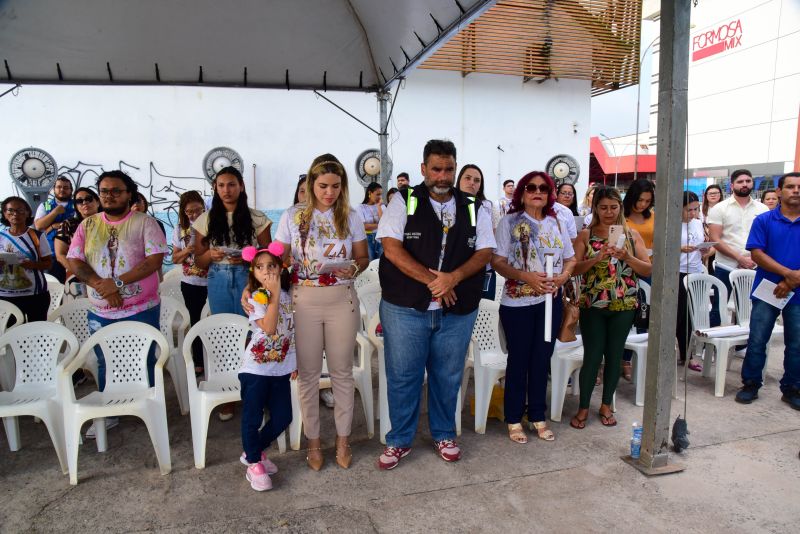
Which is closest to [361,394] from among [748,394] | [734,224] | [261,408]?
[261,408]

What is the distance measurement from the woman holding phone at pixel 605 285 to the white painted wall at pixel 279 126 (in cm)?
740

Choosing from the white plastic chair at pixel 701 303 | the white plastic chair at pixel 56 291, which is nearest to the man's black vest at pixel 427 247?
the white plastic chair at pixel 701 303

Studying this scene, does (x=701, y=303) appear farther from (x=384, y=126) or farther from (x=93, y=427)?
(x=93, y=427)

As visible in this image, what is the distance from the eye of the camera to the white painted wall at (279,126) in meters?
8.82

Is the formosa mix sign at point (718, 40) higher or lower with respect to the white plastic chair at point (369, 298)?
higher

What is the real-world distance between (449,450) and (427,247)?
1256mm

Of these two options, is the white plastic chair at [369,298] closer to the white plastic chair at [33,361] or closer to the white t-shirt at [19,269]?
the white plastic chair at [33,361]

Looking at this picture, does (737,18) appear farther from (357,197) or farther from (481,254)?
(481,254)

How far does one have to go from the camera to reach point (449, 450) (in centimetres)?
306

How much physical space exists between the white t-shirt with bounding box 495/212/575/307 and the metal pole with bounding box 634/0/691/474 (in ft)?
1.88

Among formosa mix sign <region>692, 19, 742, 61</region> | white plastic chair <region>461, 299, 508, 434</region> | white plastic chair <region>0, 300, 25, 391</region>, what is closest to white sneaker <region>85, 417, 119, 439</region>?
white plastic chair <region>0, 300, 25, 391</region>

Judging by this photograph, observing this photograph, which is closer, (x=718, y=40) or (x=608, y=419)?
(x=608, y=419)

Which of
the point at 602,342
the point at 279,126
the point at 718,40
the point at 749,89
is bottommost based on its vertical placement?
the point at 602,342

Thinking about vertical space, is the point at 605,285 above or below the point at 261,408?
above
